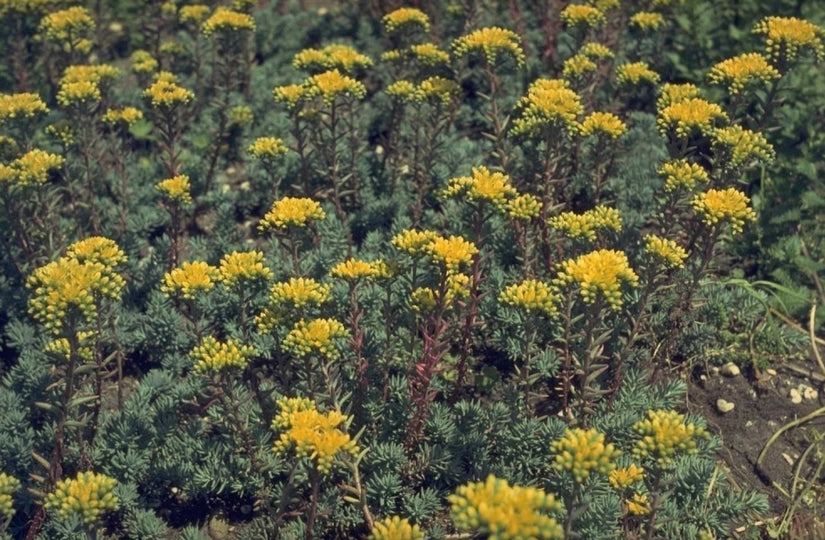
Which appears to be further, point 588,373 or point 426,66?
point 426,66

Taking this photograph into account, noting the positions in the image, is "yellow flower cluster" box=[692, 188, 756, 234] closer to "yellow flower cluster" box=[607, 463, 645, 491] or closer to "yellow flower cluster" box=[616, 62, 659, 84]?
"yellow flower cluster" box=[607, 463, 645, 491]

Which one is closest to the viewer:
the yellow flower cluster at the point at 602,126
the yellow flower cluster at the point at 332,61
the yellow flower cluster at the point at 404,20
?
the yellow flower cluster at the point at 602,126

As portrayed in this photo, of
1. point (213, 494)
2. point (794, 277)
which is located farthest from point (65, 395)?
point (794, 277)

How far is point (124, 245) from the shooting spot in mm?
5918

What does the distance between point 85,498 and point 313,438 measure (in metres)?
1.02

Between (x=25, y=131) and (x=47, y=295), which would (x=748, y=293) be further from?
(x=25, y=131)

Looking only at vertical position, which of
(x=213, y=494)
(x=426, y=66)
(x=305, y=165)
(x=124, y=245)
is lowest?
(x=213, y=494)

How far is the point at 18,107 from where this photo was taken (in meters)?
5.51

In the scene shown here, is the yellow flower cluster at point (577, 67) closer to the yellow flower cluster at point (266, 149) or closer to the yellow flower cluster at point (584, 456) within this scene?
the yellow flower cluster at point (266, 149)

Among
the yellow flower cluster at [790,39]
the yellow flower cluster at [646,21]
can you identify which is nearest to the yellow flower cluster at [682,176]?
the yellow flower cluster at [790,39]

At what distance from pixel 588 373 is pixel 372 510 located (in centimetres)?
140

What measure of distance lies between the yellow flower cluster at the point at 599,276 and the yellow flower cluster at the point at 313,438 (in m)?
1.33

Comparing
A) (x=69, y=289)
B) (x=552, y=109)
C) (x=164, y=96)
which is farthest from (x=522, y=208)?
(x=164, y=96)

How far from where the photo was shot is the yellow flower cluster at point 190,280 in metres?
4.24
